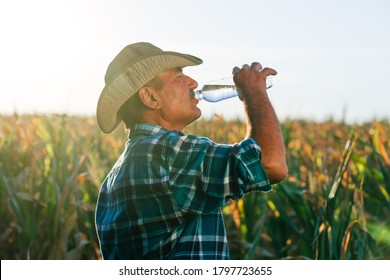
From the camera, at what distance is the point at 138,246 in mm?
1917

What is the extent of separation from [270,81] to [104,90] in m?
0.74

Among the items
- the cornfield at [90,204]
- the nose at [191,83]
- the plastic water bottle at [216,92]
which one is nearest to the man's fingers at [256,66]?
the nose at [191,83]

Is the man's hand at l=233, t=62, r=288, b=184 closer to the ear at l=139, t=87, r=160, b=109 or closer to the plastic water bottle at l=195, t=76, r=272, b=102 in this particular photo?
the ear at l=139, t=87, r=160, b=109

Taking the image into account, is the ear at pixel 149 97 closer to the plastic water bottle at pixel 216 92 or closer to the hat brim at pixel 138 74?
the hat brim at pixel 138 74

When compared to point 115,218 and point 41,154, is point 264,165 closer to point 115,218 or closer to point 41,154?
point 115,218

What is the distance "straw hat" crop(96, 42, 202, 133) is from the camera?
2.05 m

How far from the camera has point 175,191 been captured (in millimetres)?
1835

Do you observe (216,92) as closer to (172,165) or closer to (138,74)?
(138,74)

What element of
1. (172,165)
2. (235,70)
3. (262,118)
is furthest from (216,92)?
(172,165)

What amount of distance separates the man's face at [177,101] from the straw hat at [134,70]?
0.13 feet

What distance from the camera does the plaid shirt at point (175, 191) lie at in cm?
182

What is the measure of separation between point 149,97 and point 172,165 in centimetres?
31

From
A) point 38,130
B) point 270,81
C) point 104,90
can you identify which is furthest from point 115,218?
point 38,130

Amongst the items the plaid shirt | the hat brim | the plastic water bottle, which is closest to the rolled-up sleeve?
the plaid shirt
